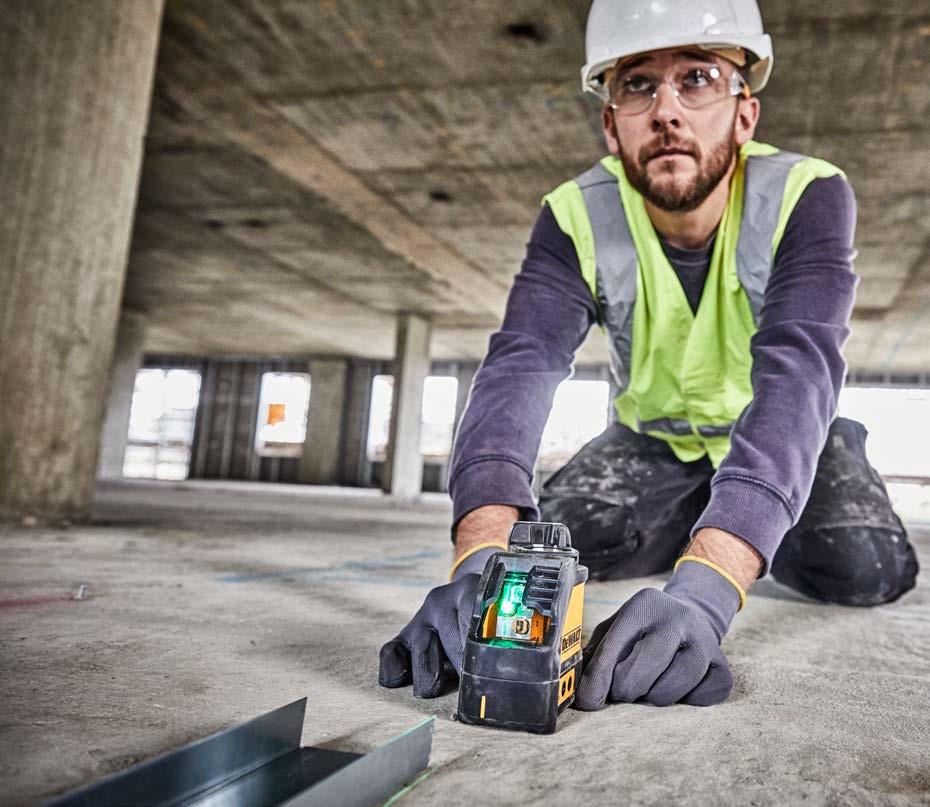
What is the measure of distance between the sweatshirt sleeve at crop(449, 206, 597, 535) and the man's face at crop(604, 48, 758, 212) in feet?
0.94

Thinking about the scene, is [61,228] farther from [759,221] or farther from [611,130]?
[759,221]

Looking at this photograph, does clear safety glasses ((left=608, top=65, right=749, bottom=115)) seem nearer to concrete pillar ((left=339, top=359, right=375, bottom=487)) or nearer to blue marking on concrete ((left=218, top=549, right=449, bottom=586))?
blue marking on concrete ((left=218, top=549, right=449, bottom=586))

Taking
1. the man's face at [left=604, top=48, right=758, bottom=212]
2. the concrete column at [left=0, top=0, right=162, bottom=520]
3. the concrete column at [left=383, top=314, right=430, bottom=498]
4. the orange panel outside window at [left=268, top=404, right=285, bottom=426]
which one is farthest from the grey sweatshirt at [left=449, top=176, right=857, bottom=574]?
the orange panel outside window at [left=268, top=404, right=285, bottom=426]

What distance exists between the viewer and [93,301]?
415 centimetres

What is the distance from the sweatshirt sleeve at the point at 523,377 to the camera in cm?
158

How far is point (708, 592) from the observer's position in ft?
4.18

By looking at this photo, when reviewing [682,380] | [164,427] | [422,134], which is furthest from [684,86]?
[164,427]

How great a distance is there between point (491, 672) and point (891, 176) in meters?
8.13

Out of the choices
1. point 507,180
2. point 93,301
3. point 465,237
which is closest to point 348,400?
point 465,237

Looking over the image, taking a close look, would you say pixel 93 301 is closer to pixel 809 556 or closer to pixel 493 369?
pixel 493 369

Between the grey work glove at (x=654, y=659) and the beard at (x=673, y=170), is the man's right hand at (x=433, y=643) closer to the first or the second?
the grey work glove at (x=654, y=659)

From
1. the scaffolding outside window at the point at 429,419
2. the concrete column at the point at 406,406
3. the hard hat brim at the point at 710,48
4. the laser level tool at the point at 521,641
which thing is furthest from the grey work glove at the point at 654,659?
the scaffolding outside window at the point at 429,419

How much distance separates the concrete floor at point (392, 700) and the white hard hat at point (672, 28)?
1.43m

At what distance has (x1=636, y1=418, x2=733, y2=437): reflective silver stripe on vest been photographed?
2.33 meters
